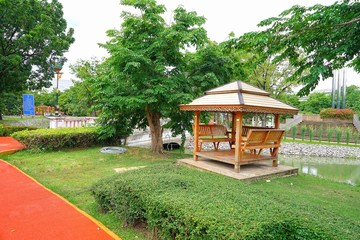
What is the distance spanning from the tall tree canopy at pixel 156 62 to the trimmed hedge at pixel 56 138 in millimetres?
1345

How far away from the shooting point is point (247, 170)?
6.18 m

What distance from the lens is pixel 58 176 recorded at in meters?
5.65

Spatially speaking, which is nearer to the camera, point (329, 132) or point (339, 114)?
point (329, 132)

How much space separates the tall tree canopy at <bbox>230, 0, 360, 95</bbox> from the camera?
3.23m

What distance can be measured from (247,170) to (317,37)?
3.68 metres

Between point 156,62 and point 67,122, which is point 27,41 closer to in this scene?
point 67,122

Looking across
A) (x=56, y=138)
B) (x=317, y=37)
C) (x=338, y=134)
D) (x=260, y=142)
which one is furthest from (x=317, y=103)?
(x=56, y=138)

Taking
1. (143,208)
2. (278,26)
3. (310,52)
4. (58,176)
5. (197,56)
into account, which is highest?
(197,56)

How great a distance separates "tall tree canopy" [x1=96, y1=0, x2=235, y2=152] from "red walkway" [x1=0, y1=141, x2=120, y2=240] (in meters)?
3.86

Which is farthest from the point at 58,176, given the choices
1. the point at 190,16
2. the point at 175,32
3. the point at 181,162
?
the point at 190,16

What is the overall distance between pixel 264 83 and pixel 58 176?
19.9 meters

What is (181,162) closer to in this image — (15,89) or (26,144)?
(26,144)

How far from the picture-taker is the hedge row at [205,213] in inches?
81.1

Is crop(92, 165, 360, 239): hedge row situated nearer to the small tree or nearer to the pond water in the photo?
the pond water
